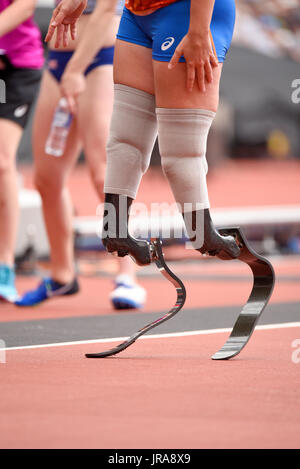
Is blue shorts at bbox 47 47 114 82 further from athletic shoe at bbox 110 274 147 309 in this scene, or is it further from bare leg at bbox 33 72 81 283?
athletic shoe at bbox 110 274 147 309

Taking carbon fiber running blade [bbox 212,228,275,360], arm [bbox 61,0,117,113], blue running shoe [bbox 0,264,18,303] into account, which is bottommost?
blue running shoe [bbox 0,264,18,303]

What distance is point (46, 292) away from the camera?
14.4 ft

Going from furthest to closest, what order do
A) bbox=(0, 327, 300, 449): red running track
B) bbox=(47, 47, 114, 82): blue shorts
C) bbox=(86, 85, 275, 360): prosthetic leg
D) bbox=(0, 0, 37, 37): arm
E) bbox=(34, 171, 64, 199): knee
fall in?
bbox=(34, 171, 64, 199): knee → bbox=(47, 47, 114, 82): blue shorts → bbox=(0, 0, 37, 37): arm → bbox=(86, 85, 275, 360): prosthetic leg → bbox=(0, 327, 300, 449): red running track

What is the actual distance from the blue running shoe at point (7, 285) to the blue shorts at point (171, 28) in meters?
1.91

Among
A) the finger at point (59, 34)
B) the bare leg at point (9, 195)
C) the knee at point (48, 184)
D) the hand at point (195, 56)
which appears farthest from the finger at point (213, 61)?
the bare leg at point (9, 195)

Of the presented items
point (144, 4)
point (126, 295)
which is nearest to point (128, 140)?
point (144, 4)

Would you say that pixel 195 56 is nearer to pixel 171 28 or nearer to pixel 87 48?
pixel 171 28

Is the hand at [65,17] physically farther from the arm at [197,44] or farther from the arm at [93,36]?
the arm at [93,36]

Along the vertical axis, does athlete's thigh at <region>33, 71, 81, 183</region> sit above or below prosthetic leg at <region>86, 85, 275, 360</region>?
below

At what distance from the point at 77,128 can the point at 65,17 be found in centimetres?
145

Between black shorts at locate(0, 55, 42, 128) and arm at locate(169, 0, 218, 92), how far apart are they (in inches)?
74.4

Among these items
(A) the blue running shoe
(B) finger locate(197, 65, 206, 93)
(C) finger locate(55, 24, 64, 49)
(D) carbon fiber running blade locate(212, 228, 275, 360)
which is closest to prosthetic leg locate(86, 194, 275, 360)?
(D) carbon fiber running blade locate(212, 228, 275, 360)

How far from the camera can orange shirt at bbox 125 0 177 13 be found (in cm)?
280

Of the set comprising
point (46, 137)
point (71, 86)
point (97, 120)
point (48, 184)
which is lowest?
point (48, 184)
